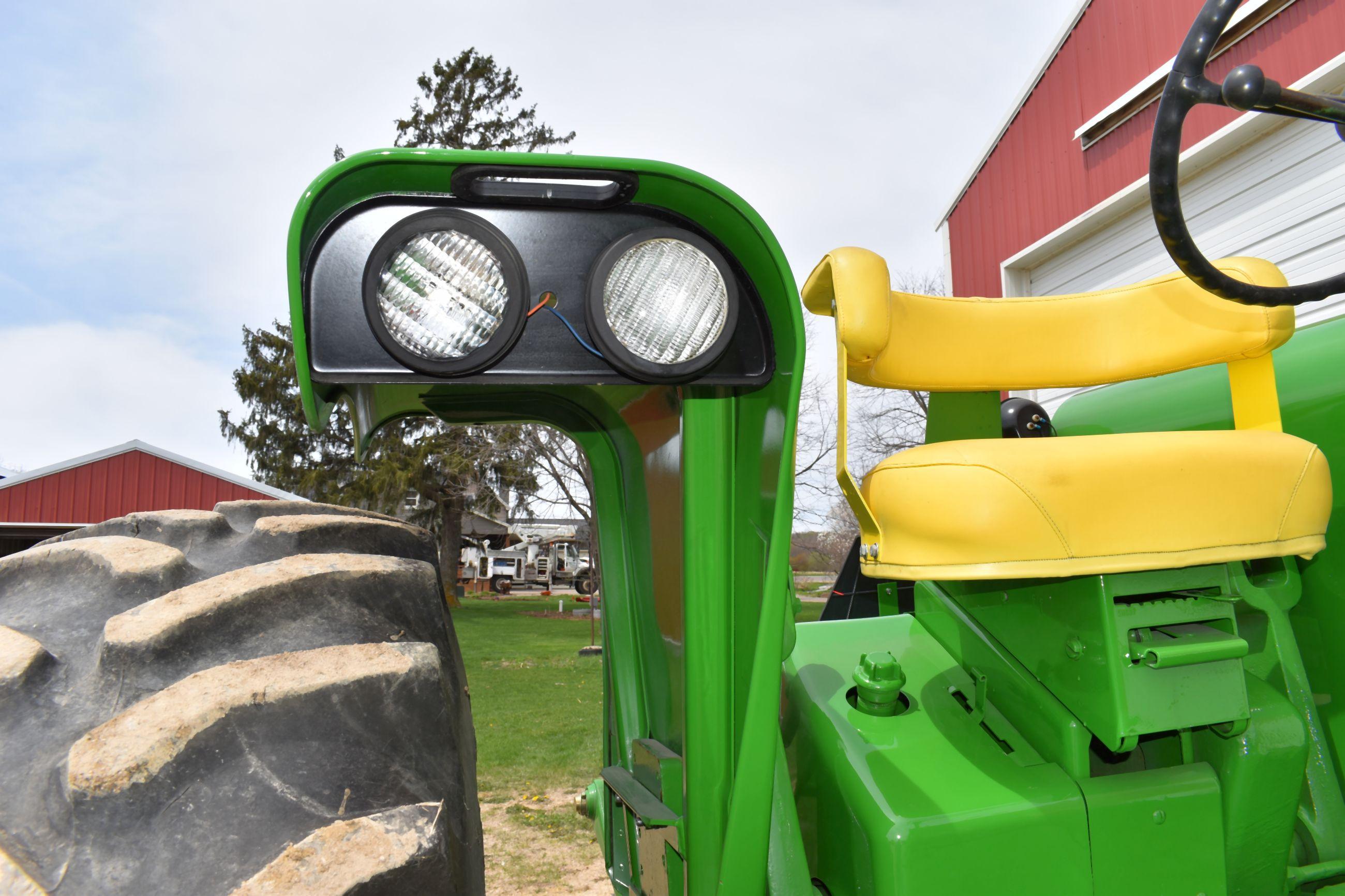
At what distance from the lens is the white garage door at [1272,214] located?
584cm

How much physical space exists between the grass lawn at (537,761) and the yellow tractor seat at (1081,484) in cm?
98

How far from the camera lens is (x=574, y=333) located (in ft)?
2.84

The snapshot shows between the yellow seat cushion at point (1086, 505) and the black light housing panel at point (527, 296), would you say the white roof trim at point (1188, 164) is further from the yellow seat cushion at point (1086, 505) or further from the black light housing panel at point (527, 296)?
the black light housing panel at point (527, 296)

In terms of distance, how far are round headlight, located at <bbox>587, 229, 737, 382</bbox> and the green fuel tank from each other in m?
1.04

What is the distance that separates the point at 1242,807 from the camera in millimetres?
1119

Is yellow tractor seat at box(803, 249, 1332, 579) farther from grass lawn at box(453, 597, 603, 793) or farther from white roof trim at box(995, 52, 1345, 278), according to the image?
white roof trim at box(995, 52, 1345, 278)

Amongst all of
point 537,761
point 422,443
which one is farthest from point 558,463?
point 537,761

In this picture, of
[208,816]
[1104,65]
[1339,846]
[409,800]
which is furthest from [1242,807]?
[1104,65]

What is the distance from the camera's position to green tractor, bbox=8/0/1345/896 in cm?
77

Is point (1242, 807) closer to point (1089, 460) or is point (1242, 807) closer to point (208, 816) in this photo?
point (1089, 460)

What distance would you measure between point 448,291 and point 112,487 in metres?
18.7

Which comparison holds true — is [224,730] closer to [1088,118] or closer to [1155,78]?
[1155,78]

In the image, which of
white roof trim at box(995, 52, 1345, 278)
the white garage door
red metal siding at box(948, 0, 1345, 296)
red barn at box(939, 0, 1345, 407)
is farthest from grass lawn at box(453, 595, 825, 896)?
red metal siding at box(948, 0, 1345, 296)

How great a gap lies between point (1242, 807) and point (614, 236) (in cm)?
103
